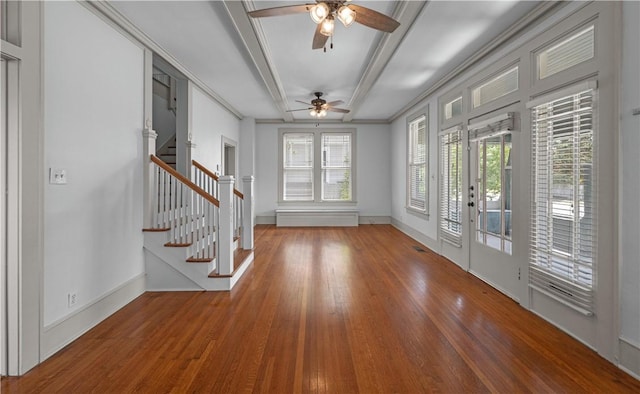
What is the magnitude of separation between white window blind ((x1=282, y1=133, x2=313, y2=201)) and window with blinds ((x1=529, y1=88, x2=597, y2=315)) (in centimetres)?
631

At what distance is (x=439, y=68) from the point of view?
461 cm

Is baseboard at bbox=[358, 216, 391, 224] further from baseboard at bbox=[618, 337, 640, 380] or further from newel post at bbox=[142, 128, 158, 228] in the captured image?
baseboard at bbox=[618, 337, 640, 380]

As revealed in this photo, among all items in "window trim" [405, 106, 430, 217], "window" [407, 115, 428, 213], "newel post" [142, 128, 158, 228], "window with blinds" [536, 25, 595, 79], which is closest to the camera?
"window with blinds" [536, 25, 595, 79]

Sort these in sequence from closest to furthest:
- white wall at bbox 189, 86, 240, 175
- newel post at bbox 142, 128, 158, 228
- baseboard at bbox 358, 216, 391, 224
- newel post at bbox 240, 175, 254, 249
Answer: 1. newel post at bbox 142, 128, 158, 228
2. newel post at bbox 240, 175, 254, 249
3. white wall at bbox 189, 86, 240, 175
4. baseboard at bbox 358, 216, 391, 224

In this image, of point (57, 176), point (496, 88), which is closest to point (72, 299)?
point (57, 176)

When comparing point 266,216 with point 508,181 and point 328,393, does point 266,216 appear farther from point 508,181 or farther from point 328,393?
point 328,393

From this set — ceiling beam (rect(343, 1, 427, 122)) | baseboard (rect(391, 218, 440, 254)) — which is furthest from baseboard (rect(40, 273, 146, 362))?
baseboard (rect(391, 218, 440, 254))

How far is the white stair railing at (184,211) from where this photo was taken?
12.0ft

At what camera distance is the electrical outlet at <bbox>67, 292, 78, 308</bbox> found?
8.32 ft

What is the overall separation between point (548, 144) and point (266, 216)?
22.9 ft

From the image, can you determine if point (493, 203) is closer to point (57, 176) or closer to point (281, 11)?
point (281, 11)

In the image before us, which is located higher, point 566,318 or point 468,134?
point 468,134

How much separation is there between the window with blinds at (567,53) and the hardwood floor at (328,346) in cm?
222

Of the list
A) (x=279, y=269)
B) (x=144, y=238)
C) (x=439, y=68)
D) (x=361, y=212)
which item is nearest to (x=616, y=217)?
(x=439, y=68)
